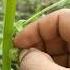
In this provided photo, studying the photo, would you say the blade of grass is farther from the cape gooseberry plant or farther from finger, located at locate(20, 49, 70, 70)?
finger, located at locate(20, 49, 70, 70)

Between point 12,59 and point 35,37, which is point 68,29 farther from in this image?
point 12,59

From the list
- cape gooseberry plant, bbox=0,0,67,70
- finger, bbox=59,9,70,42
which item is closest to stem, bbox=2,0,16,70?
cape gooseberry plant, bbox=0,0,67,70

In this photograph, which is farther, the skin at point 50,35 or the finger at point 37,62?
the skin at point 50,35

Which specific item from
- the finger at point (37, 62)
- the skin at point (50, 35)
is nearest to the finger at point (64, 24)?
the skin at point (50, 35)

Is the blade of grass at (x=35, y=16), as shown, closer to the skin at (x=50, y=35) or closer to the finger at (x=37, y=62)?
the skin at (x=50, y=35)

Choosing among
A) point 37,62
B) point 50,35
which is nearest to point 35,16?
point 50,35

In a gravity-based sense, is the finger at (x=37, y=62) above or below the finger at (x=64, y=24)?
below
